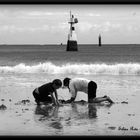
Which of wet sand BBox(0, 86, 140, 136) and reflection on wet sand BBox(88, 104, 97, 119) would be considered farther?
reflection on wet sand BBox(88, 104, 97, 119)

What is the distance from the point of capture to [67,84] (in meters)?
10.3

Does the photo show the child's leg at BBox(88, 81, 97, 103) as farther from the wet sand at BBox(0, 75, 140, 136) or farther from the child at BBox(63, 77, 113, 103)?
the wet sand at BBox(0, 75, 140, 136)

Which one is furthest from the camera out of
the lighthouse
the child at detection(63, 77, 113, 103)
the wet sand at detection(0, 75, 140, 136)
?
the lighthouse

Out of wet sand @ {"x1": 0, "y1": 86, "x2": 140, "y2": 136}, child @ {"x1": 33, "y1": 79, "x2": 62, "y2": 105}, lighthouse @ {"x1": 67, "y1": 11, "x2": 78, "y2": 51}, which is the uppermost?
lighthouse @ {"x1": 67, "y1": 11, "x2": 78, "y2": 51}

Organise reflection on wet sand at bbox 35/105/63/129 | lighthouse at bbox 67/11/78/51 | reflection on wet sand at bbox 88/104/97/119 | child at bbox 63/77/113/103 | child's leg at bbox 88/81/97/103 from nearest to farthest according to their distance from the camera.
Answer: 1. reflection on wet sand at bbox 35/105/63/129
2. reflection on wet sand at bbox 88/104/97/119
3. child at bbox 63/77/113/103
4. child's leg at bbox 88/81/97/103
5. lighthouse at bbox 67/11/78/51

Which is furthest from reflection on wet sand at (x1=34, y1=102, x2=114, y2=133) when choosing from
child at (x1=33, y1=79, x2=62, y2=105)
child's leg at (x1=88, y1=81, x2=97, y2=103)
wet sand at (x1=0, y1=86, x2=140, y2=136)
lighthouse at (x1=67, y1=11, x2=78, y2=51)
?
lighthouse at (x1=67, y1=11, x2=78, y2=51)

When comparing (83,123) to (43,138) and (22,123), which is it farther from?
(43,138)

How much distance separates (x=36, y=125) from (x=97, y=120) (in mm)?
1463

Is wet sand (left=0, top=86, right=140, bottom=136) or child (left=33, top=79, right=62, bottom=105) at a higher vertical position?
child (left=33, top=79, right=62, bottom=105)

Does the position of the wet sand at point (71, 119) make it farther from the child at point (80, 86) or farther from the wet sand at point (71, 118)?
the child at point (80, 86)

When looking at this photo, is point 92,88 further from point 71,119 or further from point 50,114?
point 71,119

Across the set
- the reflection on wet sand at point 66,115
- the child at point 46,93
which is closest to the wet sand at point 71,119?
the reflection on wet sand at point 66,115

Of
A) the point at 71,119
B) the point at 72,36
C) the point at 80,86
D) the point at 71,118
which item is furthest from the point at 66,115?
the point at 72,36
